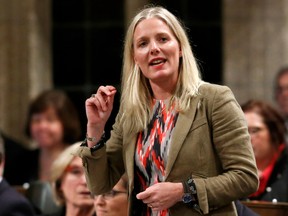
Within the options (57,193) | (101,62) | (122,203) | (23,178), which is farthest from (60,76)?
(122,203)

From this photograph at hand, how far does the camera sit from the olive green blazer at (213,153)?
3098 mm

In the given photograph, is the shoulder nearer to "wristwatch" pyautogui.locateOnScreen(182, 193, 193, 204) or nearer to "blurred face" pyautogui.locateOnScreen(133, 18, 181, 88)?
"blurred face" pyautogui.locateOnScreen(133, 18, 181, 88)

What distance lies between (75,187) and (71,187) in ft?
0.12

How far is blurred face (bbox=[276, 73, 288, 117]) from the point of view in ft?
21.9

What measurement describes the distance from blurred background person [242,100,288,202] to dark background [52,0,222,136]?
8.03ft

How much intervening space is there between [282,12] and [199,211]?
501 cm

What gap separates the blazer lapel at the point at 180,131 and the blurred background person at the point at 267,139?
2344mm

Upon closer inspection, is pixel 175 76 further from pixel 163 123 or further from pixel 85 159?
pixel 85 159

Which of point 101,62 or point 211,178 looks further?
point 101,62

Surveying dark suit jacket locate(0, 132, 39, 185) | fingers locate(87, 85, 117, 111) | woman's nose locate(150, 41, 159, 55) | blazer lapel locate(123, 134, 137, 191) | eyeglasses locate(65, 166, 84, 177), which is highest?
woman's nose locate(150, 41, 159, 55)

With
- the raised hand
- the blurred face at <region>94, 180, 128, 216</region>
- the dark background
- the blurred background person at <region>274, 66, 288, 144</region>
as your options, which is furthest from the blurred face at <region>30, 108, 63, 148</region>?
the raised hand

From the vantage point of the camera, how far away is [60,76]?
324 inches

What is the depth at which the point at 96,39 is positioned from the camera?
8188 millimetres

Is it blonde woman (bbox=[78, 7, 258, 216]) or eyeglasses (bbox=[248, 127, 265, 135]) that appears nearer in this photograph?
blonde woman (bbox=[78, 7, 258, 216])
